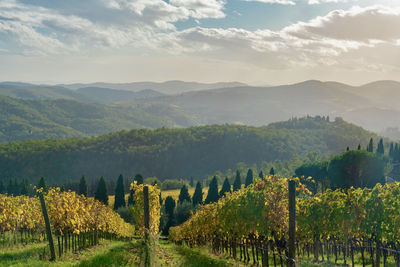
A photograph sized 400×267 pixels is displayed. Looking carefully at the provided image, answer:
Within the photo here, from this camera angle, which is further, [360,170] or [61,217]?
[360,170]

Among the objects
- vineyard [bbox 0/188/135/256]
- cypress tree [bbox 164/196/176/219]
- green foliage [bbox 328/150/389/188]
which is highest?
vineyard [bbox 0/188/135/256]

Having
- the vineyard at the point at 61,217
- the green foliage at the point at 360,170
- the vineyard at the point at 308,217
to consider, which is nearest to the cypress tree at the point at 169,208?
the green foliage at the point at 360,170

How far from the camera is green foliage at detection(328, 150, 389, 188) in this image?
69.6 meters

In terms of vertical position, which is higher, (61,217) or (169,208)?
(61,217)

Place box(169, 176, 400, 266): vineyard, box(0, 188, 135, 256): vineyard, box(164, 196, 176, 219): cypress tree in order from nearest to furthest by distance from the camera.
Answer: box(169, 176, 400, 266): vineyard, box(0, 188, 135, 256): vineyard, box(164, 196, 176, 219): cypress tree

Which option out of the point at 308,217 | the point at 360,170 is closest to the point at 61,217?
the point at 308,217

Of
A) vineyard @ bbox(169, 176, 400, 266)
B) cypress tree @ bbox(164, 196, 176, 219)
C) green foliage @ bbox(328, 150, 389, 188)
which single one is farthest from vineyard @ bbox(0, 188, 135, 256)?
green foliage @ bbox(328, 150, 389, 188)

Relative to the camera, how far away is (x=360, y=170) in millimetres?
69875

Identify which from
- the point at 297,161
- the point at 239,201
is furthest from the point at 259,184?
the point at 297,161

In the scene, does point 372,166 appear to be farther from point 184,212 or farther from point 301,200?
point 301,200

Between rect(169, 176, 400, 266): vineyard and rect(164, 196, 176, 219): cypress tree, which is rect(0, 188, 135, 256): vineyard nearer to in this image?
rect(169, 176, 400, 266): vineyard

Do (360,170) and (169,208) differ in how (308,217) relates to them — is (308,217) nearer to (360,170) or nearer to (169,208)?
(169,208)

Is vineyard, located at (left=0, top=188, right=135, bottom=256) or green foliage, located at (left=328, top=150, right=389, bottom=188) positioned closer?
vineyard, located at (left=0, top=188, right=135, bottom=256)

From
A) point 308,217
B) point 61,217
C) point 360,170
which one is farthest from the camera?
point 360,170
